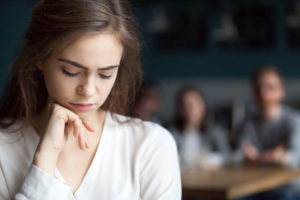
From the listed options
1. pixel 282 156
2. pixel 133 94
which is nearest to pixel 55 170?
A: pixel 133 94

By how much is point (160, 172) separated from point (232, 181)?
5.12 feet

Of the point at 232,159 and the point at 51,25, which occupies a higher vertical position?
the point at 51,25

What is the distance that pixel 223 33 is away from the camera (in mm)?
6426

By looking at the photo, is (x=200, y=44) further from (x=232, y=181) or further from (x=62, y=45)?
(x=62, y=45)

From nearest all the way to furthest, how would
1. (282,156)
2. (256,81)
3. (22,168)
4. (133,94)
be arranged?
(22,168) → (133,94) → (282,156) → (256,81)

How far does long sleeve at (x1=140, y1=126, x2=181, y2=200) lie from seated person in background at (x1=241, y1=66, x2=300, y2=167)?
232 centimetres

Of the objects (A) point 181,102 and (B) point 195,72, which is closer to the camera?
(A) point 181,102

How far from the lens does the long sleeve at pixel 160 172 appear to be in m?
1.44

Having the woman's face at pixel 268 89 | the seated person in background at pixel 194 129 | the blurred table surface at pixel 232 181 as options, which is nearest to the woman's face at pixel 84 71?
the blurred table surface at pixel 232 181

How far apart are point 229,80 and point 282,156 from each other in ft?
9.26

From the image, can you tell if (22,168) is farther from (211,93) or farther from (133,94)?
(211,93)

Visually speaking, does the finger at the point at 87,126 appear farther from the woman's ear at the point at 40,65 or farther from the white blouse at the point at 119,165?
the woman's ear at the point at 40,65

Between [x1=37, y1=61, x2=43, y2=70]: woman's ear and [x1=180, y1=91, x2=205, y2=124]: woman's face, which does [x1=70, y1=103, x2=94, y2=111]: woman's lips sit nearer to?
[x1=37, y1=61, x2=43, y2=70]: woman's ear

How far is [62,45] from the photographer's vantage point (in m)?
1.33
